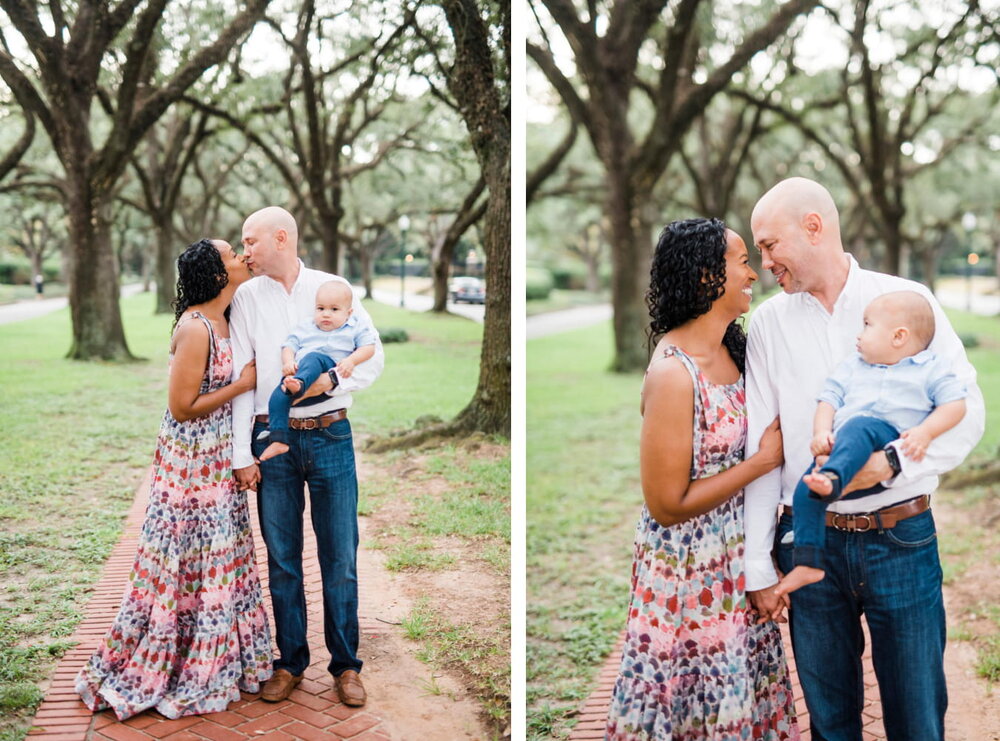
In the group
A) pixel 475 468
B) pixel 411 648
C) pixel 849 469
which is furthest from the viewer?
pixel 475 468

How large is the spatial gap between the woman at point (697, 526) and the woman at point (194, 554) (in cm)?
144

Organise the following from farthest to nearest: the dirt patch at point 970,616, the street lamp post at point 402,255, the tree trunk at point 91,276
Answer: the street lamp post at point 402,255, the tree trunk at point 91,276, the dirt patch at point 970,616

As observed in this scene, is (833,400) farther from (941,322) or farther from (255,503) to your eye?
(255,503)

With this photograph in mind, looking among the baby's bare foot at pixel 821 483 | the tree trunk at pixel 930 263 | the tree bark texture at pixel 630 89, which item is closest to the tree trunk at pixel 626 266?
the tree bark texture at pixel 630 89

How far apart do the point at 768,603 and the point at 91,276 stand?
2.85 m

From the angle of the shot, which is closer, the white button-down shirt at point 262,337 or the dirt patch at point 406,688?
the white button-down shirt at point 262,337

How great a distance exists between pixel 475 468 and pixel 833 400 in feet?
6.10

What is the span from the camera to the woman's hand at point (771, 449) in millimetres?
2434

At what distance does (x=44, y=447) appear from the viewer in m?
3.34

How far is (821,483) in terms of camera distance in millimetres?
2135

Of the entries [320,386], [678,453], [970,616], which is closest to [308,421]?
[320,386]

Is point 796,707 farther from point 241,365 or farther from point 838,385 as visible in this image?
point 241,365

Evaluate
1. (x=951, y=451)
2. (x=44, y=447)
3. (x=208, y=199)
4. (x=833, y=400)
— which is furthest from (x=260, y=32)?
(x=951, y=451)

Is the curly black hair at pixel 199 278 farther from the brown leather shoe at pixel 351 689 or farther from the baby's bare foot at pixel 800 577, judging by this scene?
the baby's bare foot at pixel 800 577
